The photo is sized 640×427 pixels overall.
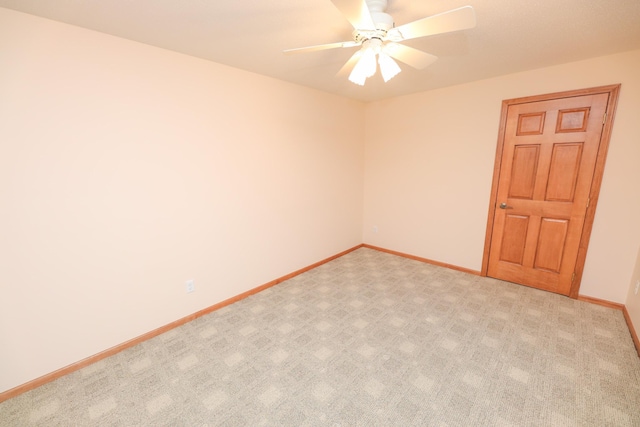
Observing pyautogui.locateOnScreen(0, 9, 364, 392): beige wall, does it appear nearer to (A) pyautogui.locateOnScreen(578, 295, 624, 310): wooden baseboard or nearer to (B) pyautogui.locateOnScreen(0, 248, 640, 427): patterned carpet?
(B) pyautogui.locateOnScreen(0, 248, 640, 427): patterned carpet

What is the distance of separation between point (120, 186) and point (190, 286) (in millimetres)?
1033

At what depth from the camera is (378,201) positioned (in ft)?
13.7

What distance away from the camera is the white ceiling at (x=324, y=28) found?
4.90 ft

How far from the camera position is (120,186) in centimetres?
195

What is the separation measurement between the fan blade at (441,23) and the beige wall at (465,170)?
2161 mm

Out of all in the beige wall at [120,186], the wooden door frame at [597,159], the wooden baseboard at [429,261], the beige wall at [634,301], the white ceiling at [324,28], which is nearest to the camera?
the white ceiling at [324,28]

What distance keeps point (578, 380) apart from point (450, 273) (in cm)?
168

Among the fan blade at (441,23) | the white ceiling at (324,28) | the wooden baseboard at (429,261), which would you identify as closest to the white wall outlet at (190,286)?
the white ceiling at (324,28)

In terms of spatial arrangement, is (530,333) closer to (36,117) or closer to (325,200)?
(325,200)

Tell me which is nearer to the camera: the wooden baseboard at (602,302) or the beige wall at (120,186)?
the beige wall at (120,186)

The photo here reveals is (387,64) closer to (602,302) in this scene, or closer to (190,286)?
(190,286)

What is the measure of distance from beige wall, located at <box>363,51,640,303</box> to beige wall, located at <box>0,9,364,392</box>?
1577mm

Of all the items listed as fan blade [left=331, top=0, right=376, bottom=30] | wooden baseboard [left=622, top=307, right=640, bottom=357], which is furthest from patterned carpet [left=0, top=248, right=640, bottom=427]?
fan blade [left=331, top=0, right=376, bottom=30]

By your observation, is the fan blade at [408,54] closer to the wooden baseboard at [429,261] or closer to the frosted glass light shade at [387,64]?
the frosted glass light shade at [387,64]
